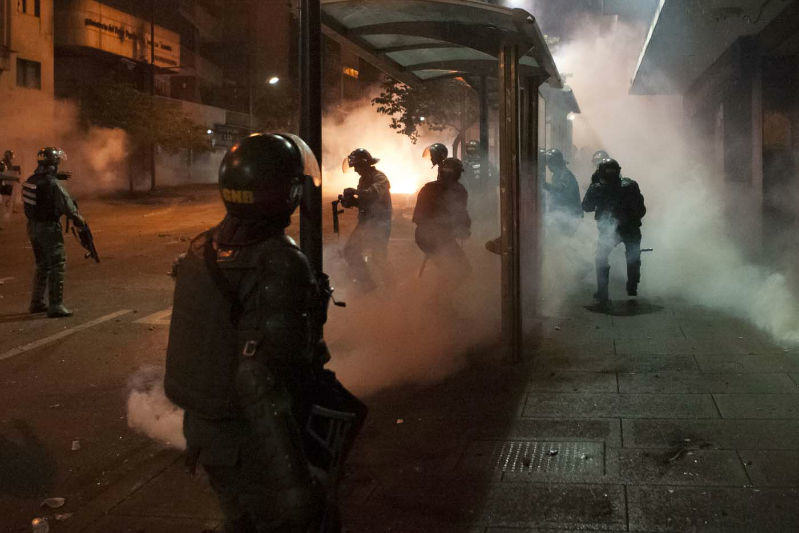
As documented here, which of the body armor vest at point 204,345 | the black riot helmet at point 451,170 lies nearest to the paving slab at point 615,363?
the black riot helmet at point 451,170

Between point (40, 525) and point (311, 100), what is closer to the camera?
point (40, 525)

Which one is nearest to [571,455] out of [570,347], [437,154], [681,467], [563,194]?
[681,467]

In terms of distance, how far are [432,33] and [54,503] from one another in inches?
176

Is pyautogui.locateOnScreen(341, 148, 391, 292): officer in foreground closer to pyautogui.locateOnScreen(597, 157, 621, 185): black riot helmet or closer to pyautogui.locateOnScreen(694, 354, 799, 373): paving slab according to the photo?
pyautogui.locateOnScreen(597, 157, 621, 185): black riot helmet

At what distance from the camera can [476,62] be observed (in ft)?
27.5

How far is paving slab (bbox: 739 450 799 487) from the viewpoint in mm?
3945

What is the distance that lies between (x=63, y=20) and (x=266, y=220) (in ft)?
124

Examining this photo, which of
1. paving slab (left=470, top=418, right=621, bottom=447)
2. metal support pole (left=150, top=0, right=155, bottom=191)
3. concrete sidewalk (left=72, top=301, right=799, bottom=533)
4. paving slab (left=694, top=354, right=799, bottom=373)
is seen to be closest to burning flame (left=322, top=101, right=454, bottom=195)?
metal support pole (left=150, top=0, right=155, bottom=191)

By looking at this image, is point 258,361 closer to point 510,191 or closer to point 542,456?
point 542,456

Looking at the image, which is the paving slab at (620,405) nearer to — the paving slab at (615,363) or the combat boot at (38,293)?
the paving slab at (615,363)

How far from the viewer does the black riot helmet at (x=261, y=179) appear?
2547 mm

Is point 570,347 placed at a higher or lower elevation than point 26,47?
lower

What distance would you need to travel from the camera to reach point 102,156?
34.7 meters

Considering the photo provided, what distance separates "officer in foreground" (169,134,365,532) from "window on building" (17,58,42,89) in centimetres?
3201
